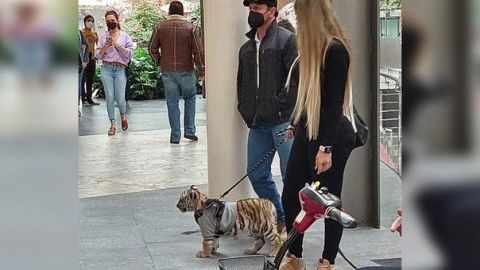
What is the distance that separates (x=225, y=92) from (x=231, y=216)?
141 cm

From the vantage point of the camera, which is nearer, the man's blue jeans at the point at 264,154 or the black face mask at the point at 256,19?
the black face mask at the point at 256,19

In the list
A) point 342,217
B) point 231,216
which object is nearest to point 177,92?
point 231,216

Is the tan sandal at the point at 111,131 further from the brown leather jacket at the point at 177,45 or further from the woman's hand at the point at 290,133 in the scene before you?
the woman's hand at the point at 290,133

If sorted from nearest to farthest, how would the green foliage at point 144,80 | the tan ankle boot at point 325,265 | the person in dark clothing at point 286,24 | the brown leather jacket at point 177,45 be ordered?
the tan ankle boot at point 325,265 < the person in dark clothing at point 286,24 < the brown leather jacket at point 177,45 < the green foliage at point 144,80

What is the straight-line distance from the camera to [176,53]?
1154 cm

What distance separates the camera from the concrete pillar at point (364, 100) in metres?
6.65

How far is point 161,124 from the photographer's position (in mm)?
15078

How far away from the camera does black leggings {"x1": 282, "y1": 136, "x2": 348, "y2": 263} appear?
501 cm

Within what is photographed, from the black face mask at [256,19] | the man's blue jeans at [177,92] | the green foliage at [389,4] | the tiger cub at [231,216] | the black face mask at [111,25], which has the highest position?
the black face mask at [111,25]

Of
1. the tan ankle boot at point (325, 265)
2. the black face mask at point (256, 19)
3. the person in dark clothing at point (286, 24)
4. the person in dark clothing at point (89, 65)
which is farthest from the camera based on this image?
the person in dark clothing at point (89, 65)

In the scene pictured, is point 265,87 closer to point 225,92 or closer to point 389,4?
point 225,92

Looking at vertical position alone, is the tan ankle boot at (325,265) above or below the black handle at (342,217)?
below

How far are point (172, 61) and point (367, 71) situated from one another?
17.5 ft

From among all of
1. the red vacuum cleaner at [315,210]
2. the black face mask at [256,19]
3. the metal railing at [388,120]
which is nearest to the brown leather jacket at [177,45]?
the metal railing at [388,120]
